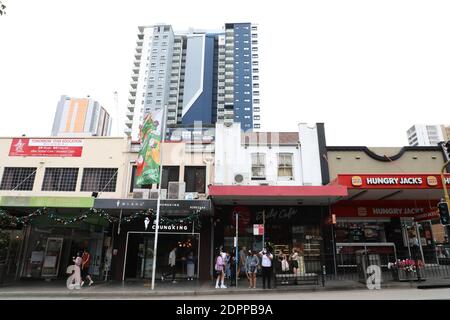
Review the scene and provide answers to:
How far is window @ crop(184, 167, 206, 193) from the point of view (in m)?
20.5

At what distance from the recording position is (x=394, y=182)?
17.1m

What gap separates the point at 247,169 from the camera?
20.7m

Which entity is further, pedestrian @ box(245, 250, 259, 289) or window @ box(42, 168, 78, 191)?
window @ box(42, 168, 78, 191)

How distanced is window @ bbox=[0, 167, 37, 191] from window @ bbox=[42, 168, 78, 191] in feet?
3.04

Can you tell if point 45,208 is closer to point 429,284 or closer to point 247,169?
point 247,169

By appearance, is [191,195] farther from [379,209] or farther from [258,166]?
[379,209]

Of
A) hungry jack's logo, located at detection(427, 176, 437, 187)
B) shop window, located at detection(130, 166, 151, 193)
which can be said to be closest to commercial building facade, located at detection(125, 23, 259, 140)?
shop window, located at detection(130, 166, 151, 193)

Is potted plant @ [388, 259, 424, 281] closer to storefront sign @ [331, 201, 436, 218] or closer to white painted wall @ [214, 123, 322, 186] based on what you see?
storefront sign @ [331, 201, 436, 218]

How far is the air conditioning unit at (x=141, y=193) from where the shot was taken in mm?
19922

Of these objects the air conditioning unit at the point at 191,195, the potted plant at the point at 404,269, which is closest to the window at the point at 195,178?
the air conditioning unit at the point at 191,195

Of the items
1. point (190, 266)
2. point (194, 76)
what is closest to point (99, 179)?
point (190, 266)

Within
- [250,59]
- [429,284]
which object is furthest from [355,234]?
[250,59]

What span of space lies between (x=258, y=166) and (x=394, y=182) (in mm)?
7904
